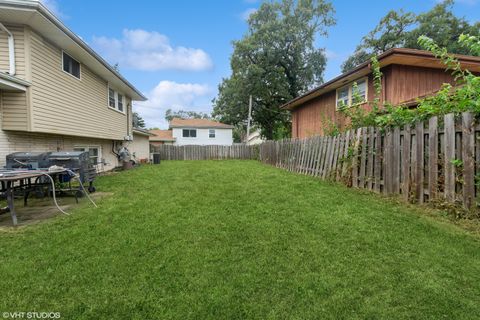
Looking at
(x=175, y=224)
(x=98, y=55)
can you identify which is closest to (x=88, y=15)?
(x=98, y=55)

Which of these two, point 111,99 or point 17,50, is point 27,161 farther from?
point 111,99

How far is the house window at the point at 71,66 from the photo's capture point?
7445mm

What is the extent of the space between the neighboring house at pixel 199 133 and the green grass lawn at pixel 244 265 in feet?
81.1

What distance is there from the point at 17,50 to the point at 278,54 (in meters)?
21.2

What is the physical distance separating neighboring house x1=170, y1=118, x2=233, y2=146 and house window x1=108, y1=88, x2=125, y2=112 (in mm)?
15545

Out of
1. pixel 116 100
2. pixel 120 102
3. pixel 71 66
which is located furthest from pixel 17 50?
pixel 120 102

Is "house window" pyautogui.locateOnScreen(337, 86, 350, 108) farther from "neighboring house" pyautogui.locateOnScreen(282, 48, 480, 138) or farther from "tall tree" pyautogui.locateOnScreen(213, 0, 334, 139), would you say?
"tall tree" pyautogui.locateOnScreen(213, 0, 334, 139)

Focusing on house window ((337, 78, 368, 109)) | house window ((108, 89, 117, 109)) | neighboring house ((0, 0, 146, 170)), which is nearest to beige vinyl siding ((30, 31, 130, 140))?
neighboring house ((0, 0, 146, 170))

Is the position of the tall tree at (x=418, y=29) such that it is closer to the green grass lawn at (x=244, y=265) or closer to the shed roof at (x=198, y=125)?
the shed roof at (x=198, y=125)

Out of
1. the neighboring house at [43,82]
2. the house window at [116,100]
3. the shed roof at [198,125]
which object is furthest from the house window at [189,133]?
the neighboring house at [43,82]

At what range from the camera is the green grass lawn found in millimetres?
1891

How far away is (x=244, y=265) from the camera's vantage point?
249 centimetres

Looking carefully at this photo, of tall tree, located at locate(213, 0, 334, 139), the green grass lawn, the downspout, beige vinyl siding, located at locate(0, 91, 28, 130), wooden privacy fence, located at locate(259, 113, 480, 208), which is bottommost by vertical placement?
the green grass lawn

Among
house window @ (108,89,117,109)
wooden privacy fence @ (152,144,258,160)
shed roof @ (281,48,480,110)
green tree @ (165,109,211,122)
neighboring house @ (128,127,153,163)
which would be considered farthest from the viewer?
green tree @ (165,109,211,122)
